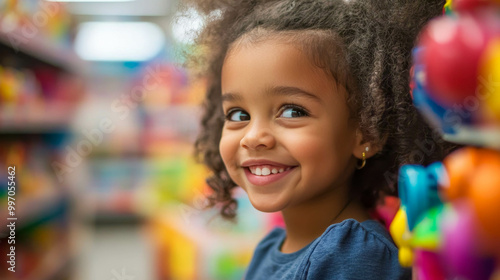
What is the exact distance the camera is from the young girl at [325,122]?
0.87m

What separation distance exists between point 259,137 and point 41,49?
2.50m

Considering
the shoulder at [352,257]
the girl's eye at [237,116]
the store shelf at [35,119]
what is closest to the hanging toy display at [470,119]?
the shoulder at [352,257]

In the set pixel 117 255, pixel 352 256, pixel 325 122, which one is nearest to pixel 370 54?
pixel 325 122

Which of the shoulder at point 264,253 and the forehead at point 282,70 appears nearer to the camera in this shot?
the forehead at point 282,70

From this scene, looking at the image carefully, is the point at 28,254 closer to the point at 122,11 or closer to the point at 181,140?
the point at 181,140

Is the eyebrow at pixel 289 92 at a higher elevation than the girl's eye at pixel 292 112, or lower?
higher

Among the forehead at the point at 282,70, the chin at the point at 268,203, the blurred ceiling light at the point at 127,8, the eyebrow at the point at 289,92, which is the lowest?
the chin at the point at 268,203

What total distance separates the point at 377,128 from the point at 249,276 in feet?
1.75

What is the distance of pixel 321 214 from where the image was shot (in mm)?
1048

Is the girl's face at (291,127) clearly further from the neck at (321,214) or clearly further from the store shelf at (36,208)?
the store shelf at (36,208)

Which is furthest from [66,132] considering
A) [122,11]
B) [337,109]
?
[337,109]

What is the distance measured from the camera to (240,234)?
257 centimetres

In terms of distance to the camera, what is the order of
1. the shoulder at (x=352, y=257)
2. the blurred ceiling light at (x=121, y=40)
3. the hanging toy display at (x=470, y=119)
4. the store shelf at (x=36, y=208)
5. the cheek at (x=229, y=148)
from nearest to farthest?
the hanging toy display at (x=470, y=119), the shoulder at (x=352, y=257), the cheek at (x=229, y=148), the store shelf at (x=36, y=208), the blurred ceiling light at (x=121, y=40)

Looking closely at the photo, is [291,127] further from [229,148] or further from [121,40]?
[121,40]
